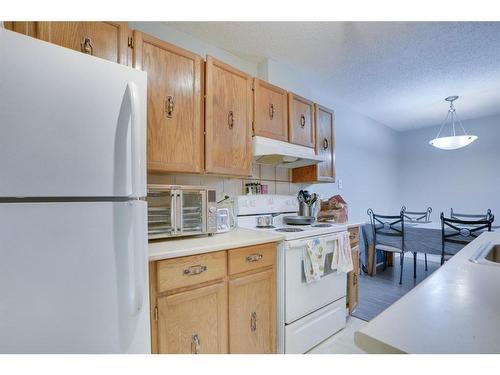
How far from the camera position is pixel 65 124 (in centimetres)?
80

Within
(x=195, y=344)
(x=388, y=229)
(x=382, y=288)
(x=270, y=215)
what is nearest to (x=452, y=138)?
(x=388, y=229)

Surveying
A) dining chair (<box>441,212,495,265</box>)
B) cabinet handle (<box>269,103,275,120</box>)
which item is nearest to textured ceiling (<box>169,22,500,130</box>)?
cabinet handle (<box>269,103,275,120</box>)

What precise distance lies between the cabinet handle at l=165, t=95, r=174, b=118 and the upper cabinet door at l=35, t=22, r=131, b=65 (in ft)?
0.90

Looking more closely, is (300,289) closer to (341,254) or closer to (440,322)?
(341,254)

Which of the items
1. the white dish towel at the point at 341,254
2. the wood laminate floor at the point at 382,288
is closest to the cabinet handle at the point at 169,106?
the white dish towel at the point at 341,254

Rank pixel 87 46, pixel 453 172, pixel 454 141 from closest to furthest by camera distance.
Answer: pixel 87 46, pixel 454 141, pixel 453 172

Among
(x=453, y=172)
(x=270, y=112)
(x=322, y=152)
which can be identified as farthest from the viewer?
(x=453, y=172)

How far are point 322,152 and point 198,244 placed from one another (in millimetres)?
1756

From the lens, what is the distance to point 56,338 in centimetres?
79

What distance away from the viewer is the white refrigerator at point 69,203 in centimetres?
73

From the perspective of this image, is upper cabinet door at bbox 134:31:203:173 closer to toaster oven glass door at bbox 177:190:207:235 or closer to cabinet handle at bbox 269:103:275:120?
toaster oven glass door at bbox 177:190:207:235
